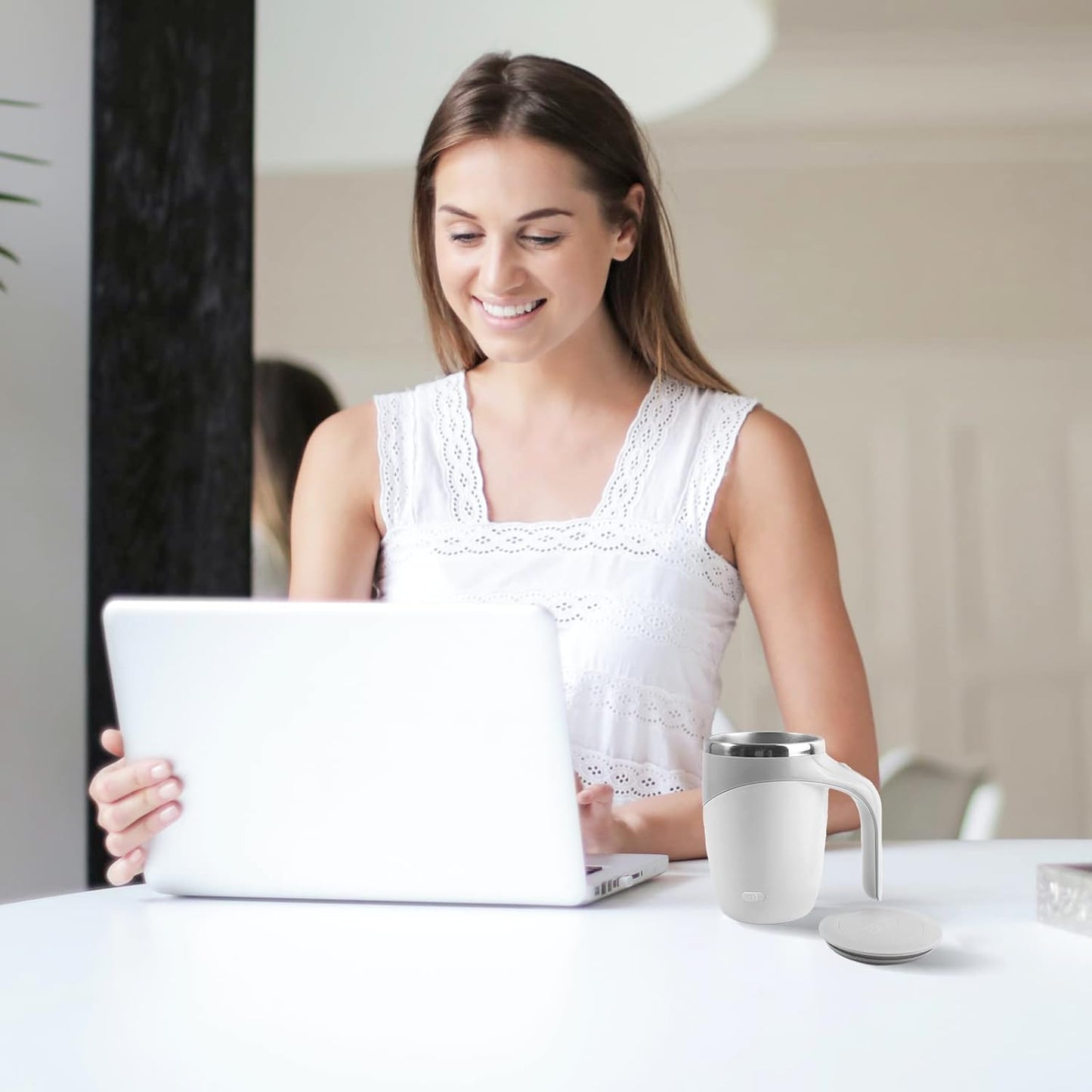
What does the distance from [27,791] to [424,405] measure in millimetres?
1160

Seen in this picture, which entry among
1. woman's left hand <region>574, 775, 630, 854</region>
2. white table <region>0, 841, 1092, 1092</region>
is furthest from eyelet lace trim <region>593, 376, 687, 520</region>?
white table <region>0, 841, 1092, 1092</region>

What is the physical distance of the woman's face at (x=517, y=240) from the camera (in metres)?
1.51

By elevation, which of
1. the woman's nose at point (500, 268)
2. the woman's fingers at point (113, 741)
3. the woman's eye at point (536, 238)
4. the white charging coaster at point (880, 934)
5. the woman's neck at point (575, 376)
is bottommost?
the white charging coaster at point (880, 934)

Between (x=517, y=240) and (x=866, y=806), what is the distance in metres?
0.86

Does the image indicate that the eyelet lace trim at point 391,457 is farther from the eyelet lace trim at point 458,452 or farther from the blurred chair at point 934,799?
the blurred chair at point 934,799

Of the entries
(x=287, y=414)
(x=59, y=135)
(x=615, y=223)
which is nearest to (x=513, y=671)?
(x=615, y=223)

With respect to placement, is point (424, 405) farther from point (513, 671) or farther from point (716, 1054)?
point (716, 1054)

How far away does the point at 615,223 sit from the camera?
63.2 inches

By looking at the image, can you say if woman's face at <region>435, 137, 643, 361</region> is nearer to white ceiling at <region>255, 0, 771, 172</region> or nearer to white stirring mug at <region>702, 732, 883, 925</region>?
white stirring mug at <region>702, 732, 883, 925</region>

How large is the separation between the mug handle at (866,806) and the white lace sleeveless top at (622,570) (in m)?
0.63

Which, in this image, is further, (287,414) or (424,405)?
(287,414)

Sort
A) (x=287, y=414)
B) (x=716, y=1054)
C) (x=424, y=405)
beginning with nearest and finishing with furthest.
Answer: (x=716, y=1054)
(x=424, y=405)
(x=287, y=414)

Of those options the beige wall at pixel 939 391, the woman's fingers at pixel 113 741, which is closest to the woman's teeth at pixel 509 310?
the woman's fingers at pixel 113 741

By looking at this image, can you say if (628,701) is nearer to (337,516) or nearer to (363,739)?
(337,516)
